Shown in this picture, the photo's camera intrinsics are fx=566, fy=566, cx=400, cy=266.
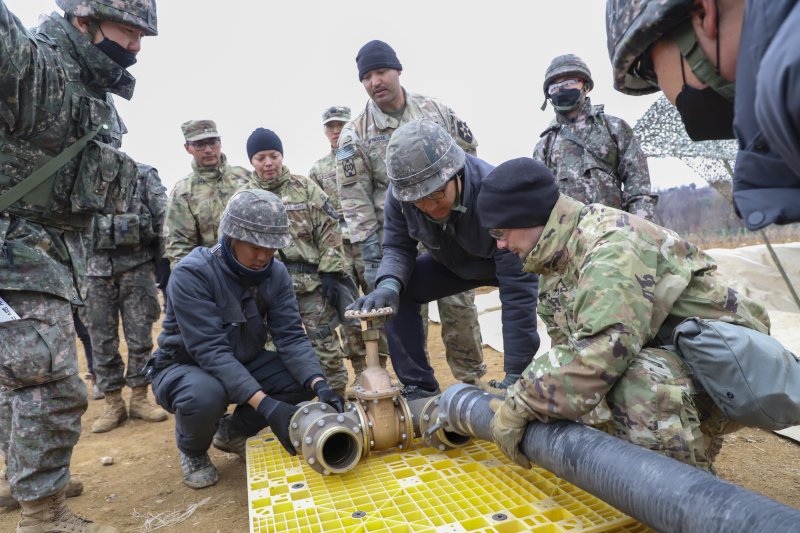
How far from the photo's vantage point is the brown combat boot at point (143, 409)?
15.5ft

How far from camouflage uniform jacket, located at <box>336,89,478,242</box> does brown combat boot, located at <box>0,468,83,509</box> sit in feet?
7.78

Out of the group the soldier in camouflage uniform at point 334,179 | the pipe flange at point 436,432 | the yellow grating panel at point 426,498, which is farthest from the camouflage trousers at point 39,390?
the soldier in camouflage uniform at point 334,179

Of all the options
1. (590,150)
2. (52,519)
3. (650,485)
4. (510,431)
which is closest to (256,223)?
(52,519)

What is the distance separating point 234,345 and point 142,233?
2.37 m

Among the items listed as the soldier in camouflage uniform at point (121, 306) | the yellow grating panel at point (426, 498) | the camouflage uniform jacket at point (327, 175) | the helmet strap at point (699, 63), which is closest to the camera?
the helmet strap at point (699, 63)

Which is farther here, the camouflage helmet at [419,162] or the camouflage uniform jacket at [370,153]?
the camouflage uniform jacket at [370,153]

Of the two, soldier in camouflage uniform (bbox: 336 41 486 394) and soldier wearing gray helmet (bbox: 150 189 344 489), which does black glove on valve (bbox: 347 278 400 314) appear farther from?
soldier in camouflage uniform (bbox: 336 41 486 394)

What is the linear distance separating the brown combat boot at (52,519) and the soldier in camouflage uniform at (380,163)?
2.44m

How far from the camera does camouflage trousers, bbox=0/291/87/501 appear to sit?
2375mm

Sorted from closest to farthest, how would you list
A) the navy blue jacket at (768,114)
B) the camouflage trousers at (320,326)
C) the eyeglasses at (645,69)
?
1. the navy blue jacket at (768,114)
2. the eyeglasses at (645,69)
3. the camouflage trousers at (320,326)

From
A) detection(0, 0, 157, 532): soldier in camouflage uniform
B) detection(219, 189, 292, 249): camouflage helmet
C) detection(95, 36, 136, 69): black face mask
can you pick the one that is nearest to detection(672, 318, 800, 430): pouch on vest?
detection(219, 189, 292, 249): camouflage helmet

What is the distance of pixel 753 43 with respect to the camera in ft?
3.07

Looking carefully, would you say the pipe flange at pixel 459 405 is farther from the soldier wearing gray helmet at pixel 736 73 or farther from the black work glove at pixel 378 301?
the soldier wearing gray helmet at pixel 736 73

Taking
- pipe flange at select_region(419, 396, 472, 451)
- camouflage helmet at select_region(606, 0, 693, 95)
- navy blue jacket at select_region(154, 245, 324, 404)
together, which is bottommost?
pipe flange at select_region(419, 396, 472, 451)
